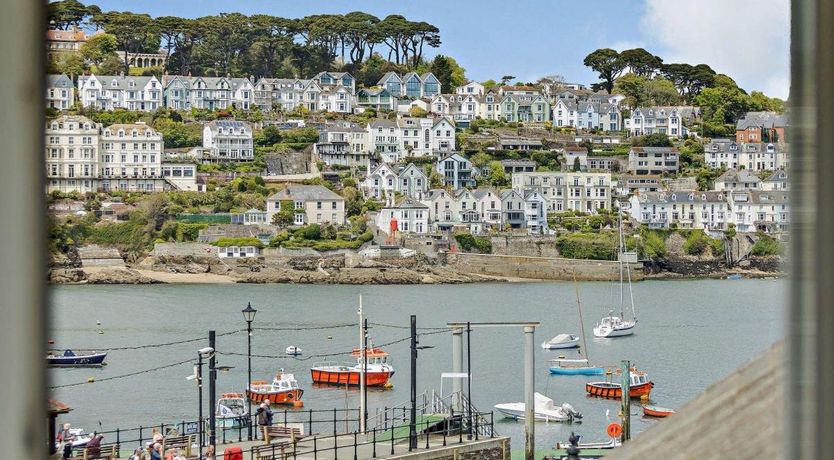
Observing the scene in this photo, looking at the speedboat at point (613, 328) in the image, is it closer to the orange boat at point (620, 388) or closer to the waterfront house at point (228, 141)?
the orange boat at point (620, 388)

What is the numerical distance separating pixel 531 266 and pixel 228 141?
41.3 ft

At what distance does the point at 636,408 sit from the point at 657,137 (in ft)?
114

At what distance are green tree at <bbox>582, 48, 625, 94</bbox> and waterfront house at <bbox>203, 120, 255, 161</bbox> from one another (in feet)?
64.8

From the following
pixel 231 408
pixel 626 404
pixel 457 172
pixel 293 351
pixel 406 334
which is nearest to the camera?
pixel 626 404

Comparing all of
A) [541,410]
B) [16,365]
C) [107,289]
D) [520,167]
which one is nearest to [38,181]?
[16,365]

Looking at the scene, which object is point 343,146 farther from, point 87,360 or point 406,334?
point 87,360

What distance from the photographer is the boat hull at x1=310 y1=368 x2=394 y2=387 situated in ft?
55.3

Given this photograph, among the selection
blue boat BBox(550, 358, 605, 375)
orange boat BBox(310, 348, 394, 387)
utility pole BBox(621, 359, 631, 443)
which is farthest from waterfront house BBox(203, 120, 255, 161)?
utility pole BBox(621, 359, 631, 443)

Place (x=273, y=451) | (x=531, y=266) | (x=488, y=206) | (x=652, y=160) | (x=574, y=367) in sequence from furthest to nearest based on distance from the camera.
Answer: (x=652, y=160), (x=488, y=206), (x=531, y=266), (x=574, y=367), (x=273, y=451)

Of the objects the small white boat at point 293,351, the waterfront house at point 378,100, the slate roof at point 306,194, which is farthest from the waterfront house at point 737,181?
the small white boat at point 293,351

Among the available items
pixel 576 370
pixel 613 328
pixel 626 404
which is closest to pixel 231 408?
pixel 626 404

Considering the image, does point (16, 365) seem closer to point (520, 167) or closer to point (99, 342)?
point (99, 342)

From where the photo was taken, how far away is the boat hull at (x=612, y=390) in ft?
52.5

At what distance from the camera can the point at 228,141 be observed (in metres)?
44.8
